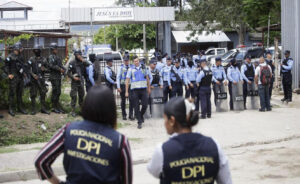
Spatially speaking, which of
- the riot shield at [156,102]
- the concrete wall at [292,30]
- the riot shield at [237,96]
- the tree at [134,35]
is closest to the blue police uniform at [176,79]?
the riot shield at [156,102]

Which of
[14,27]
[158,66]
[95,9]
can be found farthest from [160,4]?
[158,66]

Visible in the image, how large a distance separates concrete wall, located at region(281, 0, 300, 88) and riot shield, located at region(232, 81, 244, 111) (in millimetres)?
5303

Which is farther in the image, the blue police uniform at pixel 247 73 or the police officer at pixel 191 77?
the blue police uniform at pixel 247 73

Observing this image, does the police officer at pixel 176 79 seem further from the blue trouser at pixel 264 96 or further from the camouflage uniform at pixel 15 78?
the camouflage uniform at pixel 15 78

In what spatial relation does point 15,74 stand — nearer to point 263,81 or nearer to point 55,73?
point 55,73

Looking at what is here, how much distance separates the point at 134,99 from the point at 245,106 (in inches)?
191

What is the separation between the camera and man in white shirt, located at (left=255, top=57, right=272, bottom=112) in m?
14.7

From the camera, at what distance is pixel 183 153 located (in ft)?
10.2

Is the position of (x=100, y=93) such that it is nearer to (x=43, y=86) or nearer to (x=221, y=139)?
(x=221, y=139)

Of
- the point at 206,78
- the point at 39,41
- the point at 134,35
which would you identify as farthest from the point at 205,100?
the point at 134,35

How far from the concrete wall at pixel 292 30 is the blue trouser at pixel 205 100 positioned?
6984mm

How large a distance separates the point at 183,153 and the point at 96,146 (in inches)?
23.3

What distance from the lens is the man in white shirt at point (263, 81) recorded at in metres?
14.7

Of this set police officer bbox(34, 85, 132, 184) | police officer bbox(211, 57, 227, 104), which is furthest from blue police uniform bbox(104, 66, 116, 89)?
police officer bbox(34, 85, 132, 184)
